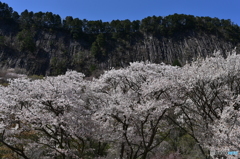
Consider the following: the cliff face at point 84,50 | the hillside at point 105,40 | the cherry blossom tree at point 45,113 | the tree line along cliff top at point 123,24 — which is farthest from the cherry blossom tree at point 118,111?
the tree line along cliff top at point 123,24

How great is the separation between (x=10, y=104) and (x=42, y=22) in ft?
194

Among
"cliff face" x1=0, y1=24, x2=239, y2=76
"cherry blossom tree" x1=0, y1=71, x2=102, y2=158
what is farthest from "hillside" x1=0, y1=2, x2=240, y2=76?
"cherry blossom tree" x1=0, y1=71, x2=102, y2=158

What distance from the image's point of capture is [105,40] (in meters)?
56.5

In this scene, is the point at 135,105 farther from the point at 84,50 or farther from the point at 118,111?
the point at 84,50

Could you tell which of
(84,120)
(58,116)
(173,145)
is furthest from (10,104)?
(173,145)

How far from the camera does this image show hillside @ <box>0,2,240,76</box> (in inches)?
1997

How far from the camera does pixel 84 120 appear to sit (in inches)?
336

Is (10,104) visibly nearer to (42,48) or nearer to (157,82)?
(157,82)

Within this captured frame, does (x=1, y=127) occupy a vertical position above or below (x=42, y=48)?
below

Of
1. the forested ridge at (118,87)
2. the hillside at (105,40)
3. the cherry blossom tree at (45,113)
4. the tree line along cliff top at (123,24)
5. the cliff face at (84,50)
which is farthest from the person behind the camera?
the tree line along cliff top at (123,24)

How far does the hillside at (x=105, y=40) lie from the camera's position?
50.7 meters

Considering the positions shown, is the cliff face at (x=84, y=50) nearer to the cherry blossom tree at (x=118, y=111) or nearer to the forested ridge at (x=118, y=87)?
the forested ridge at (x=118, y=87)

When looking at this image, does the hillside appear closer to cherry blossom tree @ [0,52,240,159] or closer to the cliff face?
the cliff face

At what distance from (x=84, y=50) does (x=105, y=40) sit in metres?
Answer: 6.86
